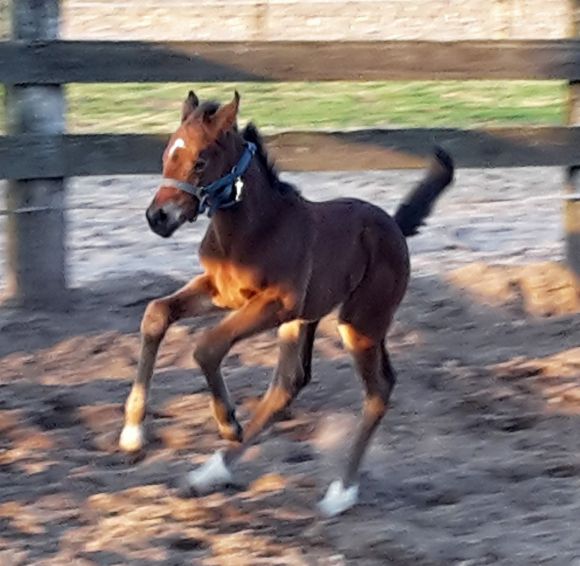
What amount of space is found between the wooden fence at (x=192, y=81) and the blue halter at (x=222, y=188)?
1.86m

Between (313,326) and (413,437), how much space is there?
61 cm

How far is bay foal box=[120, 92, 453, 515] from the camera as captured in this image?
424 centimetres

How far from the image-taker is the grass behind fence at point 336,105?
42.9 ft

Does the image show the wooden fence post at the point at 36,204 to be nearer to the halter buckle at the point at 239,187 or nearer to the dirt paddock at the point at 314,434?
the dirt paddock at the point at 314,434

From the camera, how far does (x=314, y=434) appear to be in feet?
17.5

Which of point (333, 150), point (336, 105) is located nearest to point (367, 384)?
point (333, 150)

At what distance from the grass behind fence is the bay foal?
293 inches

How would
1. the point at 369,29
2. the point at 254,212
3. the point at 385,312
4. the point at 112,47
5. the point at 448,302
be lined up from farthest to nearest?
the point at 369,29 < the point at 448,302 < the point at 112,47 < the point at 385,312 < the point at 254,212

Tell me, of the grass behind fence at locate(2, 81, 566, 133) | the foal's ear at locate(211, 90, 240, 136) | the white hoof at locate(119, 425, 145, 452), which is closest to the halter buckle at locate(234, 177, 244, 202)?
the foal's ear at locate(211, 90, 240, 136)

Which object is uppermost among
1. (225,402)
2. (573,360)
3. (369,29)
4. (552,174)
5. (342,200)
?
(342,200)

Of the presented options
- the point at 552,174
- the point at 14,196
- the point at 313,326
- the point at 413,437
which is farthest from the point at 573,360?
the point at 552,174

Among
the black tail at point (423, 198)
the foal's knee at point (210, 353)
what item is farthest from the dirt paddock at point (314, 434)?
the black tail at point (423, 198)

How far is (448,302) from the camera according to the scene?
22.3 ft

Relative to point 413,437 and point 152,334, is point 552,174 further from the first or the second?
point 152,334
